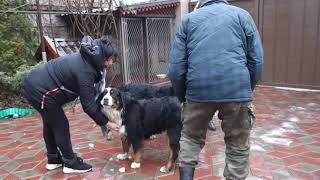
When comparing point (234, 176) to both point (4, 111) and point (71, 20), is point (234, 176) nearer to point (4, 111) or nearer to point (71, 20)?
point (4, 111)

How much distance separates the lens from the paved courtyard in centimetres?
360

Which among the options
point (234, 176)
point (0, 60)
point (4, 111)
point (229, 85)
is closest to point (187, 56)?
point (229, 85)

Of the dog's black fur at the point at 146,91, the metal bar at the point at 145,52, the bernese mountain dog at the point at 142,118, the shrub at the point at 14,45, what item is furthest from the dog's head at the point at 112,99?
the metal bar at the point at 145,52

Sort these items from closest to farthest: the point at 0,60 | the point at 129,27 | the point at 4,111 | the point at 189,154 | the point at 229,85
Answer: the point at 229,85 → the point at 189,154 → the point at 4,111 → the point at 0,60 → the point at 129,27

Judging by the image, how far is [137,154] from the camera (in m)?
3.72

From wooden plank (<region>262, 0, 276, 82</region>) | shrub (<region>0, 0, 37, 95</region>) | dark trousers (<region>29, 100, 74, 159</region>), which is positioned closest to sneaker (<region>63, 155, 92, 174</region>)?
dark trousers (<region>29, 100, 74, 159</region>)

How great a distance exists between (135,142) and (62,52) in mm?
4344

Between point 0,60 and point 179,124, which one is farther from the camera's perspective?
point 0,60

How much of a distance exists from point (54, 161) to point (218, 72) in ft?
7.70

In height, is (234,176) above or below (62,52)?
below

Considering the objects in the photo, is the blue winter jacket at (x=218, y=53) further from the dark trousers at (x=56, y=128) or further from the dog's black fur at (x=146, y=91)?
the dog's black fur at (x=146, y=91)

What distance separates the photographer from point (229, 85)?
2414 mm

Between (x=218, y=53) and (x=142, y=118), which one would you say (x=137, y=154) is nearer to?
(x=142, y=118)

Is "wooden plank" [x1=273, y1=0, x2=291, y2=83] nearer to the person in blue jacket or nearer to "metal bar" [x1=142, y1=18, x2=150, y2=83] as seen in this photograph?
"metal bar" [x1=142, y1=18, x2=150, y2=83]
